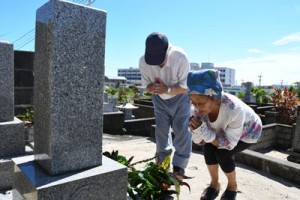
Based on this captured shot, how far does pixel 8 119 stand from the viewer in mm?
3279

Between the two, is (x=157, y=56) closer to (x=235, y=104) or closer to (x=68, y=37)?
(x=235, y=104)

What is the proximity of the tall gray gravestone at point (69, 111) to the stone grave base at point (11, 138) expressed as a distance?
121 cm

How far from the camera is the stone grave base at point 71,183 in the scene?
1749 millimetres

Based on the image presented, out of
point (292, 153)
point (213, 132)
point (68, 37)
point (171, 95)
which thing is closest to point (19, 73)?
point (171, 95)

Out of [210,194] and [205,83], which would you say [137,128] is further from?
[205,83]

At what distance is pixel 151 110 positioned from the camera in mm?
11695

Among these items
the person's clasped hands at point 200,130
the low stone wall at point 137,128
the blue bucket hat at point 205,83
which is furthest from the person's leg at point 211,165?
the low stone wall at point 137,128

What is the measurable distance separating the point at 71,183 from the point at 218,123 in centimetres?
140

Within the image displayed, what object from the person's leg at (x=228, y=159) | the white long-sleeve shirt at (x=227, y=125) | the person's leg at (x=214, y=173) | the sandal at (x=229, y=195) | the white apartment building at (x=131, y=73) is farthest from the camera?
the white apartment building at (x=131, y=73)

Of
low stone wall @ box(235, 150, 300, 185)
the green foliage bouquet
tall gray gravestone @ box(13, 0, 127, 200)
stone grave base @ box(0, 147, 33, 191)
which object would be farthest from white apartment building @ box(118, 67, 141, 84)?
tall gray gravestone @ box(13, 0, 127, 200)

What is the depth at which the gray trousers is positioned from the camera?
3035 mm

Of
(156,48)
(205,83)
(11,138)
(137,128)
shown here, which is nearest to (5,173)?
(11,138)

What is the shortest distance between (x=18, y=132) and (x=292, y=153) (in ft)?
16.8

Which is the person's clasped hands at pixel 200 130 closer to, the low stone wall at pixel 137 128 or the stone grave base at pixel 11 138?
the stone grave base at pixel 11 138
